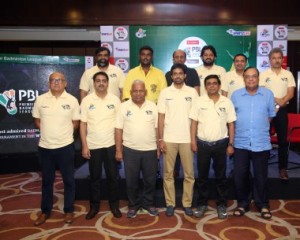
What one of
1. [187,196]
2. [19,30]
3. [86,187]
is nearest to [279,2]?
[187,196]

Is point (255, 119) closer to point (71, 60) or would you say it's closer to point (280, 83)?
point (280, 83)

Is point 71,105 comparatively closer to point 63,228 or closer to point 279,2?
point 63,228

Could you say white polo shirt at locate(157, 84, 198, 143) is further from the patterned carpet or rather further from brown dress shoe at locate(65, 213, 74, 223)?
brown dress shoe at locate(65, 213, 74, 223)

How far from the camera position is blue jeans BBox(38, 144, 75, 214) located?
3.09 m

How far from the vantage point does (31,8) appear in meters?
6.04

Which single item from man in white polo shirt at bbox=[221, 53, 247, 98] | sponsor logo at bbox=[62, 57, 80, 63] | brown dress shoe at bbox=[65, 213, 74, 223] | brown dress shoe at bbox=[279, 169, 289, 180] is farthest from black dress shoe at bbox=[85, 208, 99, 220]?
sponsor logo at bbox=[62, 57, 80, 63]

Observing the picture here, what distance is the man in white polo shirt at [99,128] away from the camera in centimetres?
317

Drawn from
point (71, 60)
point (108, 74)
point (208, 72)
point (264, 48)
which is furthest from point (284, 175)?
point (71, 60)

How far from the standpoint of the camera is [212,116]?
3.14 m

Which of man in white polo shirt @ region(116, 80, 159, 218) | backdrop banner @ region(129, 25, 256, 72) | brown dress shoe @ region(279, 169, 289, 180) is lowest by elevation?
brown dress shoe @ region(279, 169, 289, 180)

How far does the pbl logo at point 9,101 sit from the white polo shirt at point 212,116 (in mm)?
3117

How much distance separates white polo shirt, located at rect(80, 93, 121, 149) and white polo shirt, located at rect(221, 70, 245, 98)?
1466 millimetres

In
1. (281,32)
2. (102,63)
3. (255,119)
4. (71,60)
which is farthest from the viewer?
(281,32)

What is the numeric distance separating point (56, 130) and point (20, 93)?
2.30 metres
